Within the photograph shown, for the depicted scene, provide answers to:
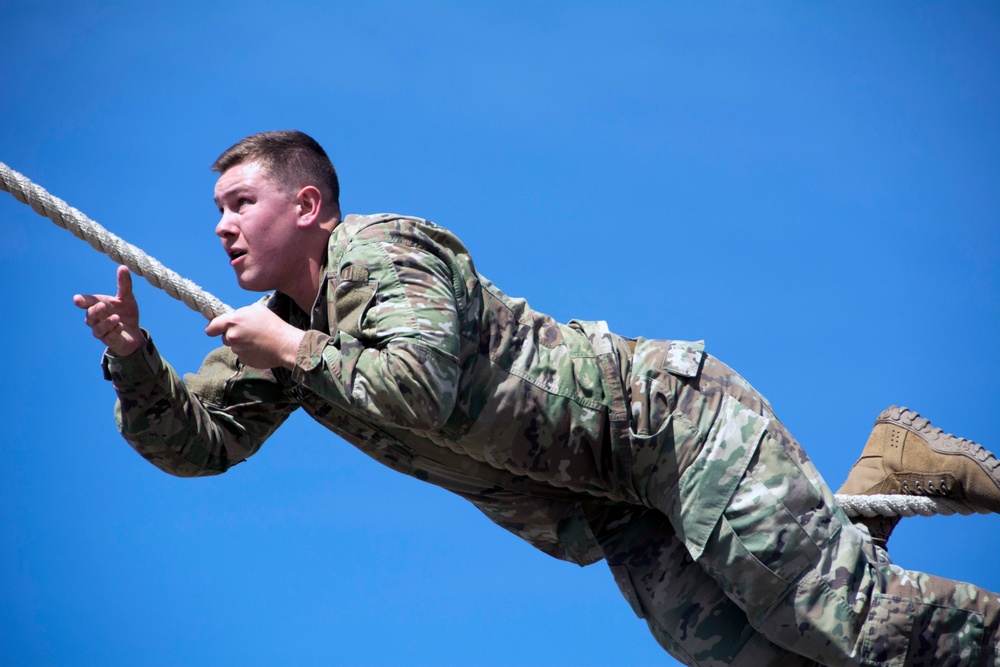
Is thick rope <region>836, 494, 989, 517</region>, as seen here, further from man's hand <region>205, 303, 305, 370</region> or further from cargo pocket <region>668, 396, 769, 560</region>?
man's hand <region>205, 303, 305, 370</region>

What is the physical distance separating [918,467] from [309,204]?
2.87m

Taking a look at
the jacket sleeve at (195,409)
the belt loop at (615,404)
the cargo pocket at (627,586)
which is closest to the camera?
the belt loop at (615,404)

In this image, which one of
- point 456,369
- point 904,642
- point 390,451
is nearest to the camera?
point 456,369

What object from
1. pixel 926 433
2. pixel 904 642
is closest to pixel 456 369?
pixel 904 642

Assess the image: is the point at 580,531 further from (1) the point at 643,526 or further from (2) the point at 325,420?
(2) the point at 325,420

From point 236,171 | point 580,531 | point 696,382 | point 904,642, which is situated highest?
point 236,171

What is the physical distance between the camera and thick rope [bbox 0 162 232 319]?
14.4 feet

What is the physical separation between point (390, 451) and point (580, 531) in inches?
27.9

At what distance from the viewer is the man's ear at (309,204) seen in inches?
171

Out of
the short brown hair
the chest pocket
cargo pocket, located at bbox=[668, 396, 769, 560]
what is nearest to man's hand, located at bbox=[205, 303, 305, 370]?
the chest pocket

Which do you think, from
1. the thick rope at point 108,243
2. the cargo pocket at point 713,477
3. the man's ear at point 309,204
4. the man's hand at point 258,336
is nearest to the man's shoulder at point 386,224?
the man's ear at point 309,204

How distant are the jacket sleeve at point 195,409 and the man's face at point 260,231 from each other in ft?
1.37

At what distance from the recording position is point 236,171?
441 cm

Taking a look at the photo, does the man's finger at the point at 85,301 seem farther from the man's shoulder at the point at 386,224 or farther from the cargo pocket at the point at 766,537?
the cargo pocket at the point at 766,537
